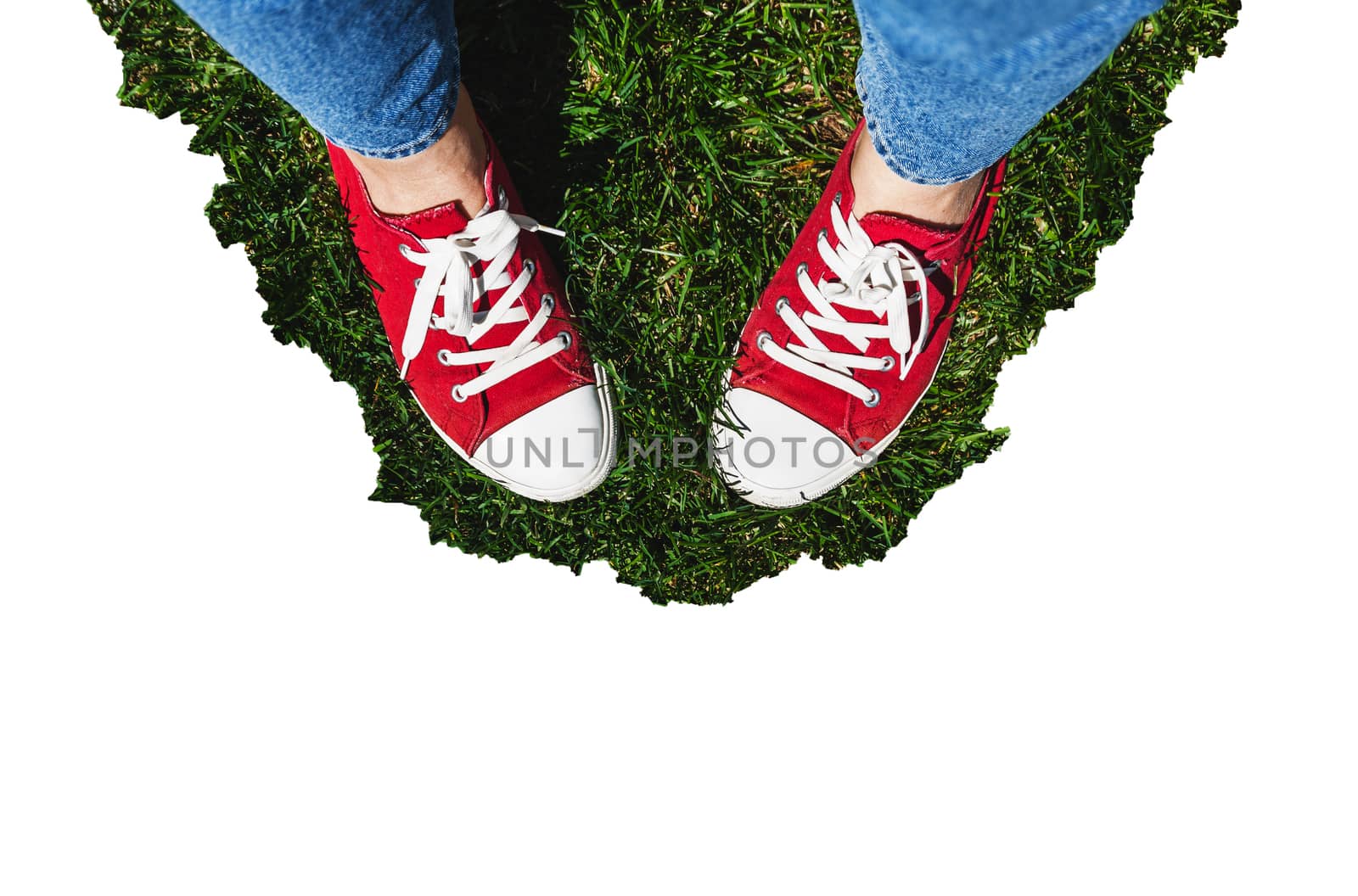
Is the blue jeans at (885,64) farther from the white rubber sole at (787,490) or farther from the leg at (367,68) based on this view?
the white rubber sole at (787,490)


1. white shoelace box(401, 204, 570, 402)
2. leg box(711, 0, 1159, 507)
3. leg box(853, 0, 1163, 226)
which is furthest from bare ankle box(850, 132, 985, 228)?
white shoelace box(401, 204, 570, 402)

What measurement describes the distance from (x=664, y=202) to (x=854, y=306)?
484 millimetres

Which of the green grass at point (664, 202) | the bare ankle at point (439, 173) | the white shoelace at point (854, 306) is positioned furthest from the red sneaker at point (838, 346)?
the bare ankle at point (439, 173)

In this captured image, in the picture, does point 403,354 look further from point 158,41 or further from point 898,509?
point 898,509

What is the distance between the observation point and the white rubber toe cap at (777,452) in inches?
76.8

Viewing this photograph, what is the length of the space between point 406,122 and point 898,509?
1.31 metres

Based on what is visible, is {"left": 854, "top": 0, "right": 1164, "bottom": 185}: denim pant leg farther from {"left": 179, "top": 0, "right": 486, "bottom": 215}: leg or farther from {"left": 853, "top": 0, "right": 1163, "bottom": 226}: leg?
{"left": 179, "top": 0, "right": 486, "bottom": 215}: leg

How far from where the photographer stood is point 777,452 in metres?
1.97

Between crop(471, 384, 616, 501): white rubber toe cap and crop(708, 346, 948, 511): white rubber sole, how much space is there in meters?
0.22

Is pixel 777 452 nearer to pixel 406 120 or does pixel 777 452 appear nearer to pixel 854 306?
pixel 854 306

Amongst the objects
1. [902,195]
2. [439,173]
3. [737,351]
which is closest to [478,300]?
[439,173]

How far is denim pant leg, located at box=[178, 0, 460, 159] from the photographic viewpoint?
1.12 meters

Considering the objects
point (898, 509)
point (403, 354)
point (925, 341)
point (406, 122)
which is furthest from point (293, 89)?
point (898, 509)

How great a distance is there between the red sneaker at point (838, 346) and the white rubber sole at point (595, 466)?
0.22 metres
